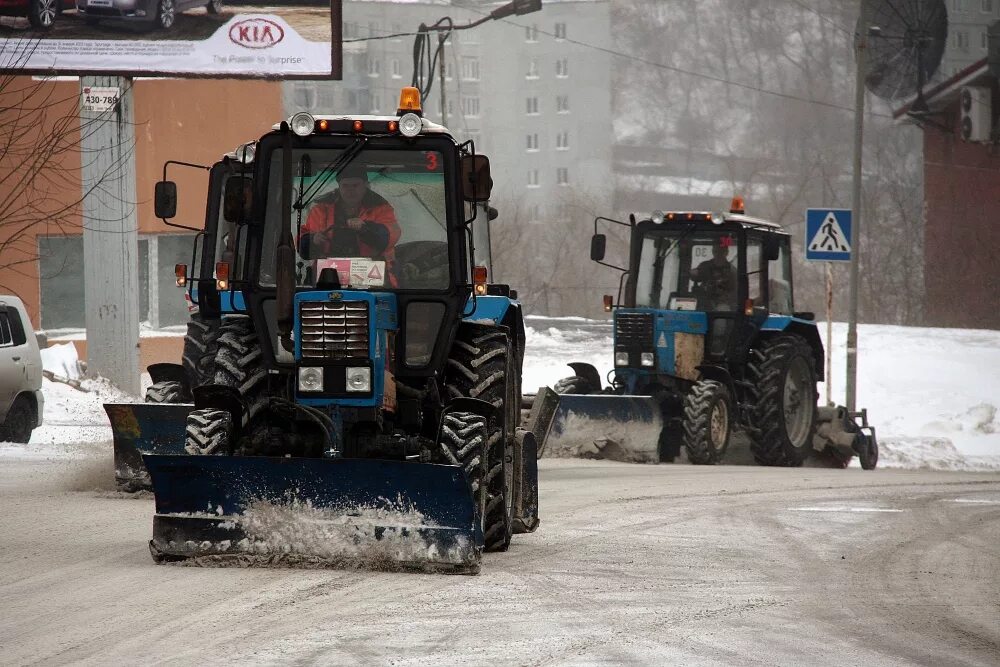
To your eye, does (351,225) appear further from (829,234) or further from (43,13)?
(829,234)

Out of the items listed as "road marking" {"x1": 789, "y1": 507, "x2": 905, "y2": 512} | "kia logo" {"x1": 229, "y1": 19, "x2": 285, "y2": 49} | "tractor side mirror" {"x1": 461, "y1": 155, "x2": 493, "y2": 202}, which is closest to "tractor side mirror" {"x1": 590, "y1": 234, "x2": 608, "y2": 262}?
"road marking" {"x1": 789, "y1": 507, "x2": 905, "y2": 512}

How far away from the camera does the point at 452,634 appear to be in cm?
660

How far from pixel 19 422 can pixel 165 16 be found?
7199mm

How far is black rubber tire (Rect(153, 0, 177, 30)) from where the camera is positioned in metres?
21.2

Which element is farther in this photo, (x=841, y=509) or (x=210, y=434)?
(x=841, y=509)

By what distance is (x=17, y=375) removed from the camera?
1628 centimetres

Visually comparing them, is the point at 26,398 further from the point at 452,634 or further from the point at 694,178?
the point at 694,178

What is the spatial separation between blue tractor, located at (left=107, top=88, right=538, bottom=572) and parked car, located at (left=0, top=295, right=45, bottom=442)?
7608 millimetres

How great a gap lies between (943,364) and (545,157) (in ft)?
221

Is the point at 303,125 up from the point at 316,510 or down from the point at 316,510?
up

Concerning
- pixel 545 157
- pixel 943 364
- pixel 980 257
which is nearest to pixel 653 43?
pixel 545 157

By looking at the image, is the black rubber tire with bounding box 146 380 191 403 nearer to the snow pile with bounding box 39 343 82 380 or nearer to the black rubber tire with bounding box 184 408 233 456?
the black rubber tire with bounding box 184 408 233 456

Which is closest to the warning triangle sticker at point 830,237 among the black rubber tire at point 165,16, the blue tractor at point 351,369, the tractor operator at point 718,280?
the tractor operator at point 718,280

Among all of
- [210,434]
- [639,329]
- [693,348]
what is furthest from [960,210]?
[210,434]
